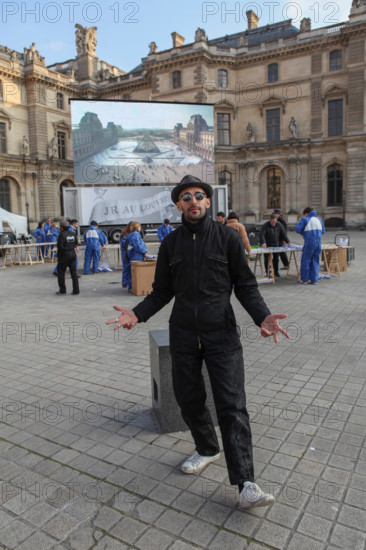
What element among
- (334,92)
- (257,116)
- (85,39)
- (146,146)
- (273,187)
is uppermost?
(85,39)

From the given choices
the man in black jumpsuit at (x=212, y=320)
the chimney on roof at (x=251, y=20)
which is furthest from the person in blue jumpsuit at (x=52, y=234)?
the chimney on roof at (x=251, y=20)

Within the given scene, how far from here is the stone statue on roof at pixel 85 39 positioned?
1834 inches

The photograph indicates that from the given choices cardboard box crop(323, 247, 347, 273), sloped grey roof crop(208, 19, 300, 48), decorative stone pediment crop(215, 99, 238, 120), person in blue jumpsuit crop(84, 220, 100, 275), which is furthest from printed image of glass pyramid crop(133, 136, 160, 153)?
cardboard box crop(323, 247, 347, 273)

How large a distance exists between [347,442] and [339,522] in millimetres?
959

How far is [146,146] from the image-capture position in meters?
32.4

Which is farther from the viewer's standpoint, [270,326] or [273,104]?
[273,104]

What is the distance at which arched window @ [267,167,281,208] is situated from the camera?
39.8 metres

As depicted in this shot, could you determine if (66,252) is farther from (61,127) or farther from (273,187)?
(61,127)

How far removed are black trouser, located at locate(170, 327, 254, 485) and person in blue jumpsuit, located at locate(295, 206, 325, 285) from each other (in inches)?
340

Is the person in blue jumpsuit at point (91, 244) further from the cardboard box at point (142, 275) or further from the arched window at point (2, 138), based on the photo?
the arched window at point (2, 138)

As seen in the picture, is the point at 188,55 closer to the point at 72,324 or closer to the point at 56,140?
the point at 56,140

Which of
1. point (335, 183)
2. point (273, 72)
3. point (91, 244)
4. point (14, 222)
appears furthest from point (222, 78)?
point (91, 244)

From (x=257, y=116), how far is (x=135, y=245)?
33704mm

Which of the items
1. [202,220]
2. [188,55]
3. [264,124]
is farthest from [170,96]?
[202,220]
